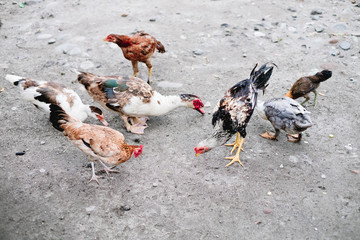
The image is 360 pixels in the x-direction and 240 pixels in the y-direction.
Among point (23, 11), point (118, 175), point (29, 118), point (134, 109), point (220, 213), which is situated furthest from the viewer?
point (23, 11)

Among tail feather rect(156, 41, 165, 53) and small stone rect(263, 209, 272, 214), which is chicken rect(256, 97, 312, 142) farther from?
tail feather rect(156, 41, 165, 53)

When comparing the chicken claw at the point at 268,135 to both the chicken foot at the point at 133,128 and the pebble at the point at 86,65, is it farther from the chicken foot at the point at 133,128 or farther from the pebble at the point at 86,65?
the pebble at the point at 86,65

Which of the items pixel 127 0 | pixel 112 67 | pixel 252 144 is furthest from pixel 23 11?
pixel 252 144

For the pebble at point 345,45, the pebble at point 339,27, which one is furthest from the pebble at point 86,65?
the pebble at point 339,27

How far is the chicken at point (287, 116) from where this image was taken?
15.4 feet

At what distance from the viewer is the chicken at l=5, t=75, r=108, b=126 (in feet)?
16.8

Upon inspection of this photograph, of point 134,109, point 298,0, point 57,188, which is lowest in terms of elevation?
point 57,188

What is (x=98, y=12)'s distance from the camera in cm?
895

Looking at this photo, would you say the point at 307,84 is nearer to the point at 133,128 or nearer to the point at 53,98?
the point at 133,128

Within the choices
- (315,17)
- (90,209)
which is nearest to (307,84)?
(315,17)

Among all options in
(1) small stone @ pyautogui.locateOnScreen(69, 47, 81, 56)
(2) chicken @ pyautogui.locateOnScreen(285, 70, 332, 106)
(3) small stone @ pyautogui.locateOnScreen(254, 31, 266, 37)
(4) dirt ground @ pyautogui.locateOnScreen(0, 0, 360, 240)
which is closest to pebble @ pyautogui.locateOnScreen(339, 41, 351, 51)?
(4) dirt ground @ pyautogui.locateOnScreen(0, 0, 360, 240)

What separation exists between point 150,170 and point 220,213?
1207 mm

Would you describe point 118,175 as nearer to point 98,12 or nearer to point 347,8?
point 98,12

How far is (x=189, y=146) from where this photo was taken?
16.7 feet
